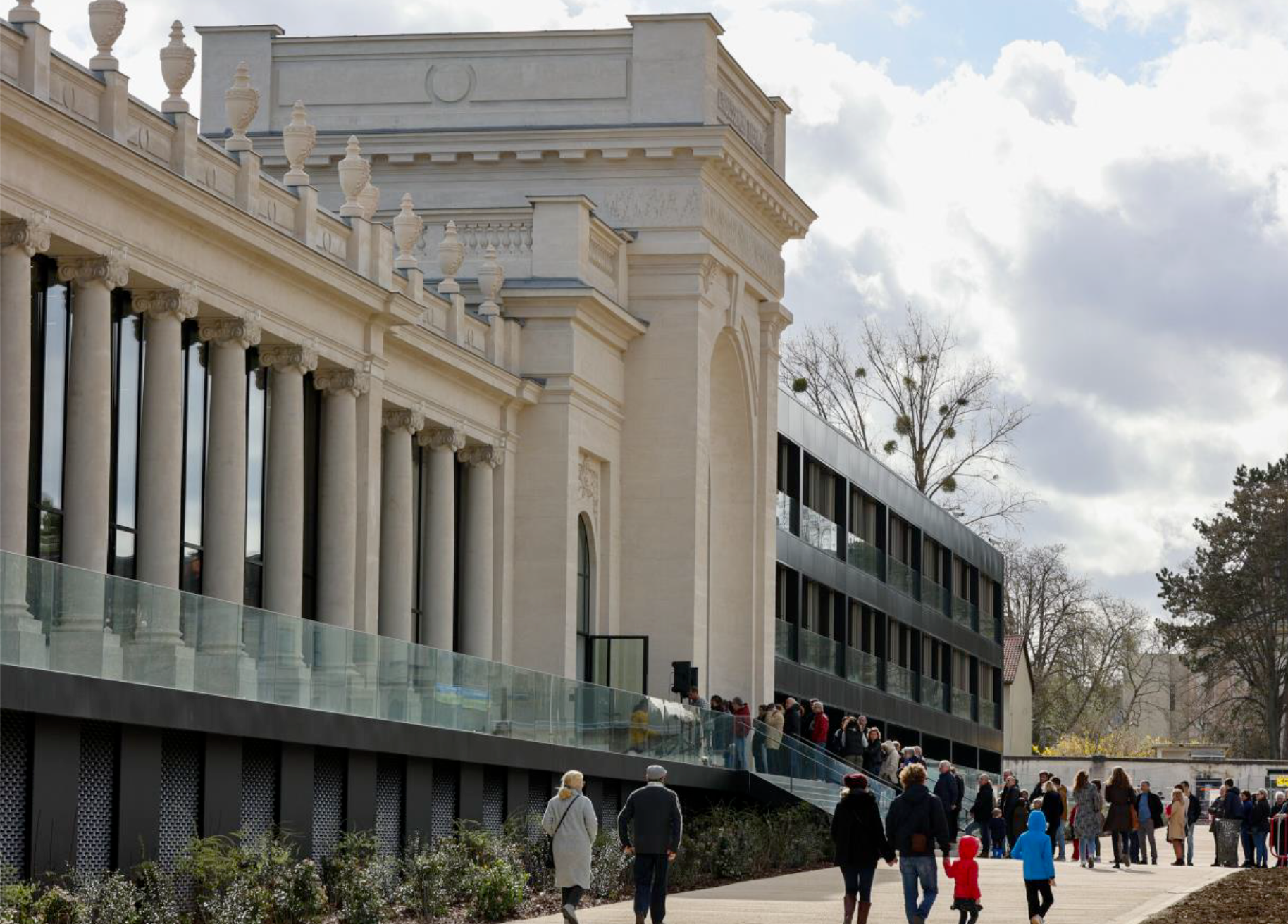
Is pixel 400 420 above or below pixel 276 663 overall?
above

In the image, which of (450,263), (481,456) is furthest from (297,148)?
(481,456)

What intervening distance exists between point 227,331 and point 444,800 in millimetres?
6992

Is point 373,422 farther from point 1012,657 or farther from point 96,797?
point 1012,657

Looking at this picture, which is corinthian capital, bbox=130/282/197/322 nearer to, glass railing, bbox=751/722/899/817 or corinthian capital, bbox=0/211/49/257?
corinthian capital, bbox=0/211/49/257

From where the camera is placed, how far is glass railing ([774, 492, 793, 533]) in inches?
2301

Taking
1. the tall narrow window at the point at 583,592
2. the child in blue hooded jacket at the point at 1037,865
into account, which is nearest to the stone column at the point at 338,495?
the tall narrow window at the point at 583,592

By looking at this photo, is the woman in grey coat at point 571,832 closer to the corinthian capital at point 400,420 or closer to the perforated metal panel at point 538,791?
the perforated metal panel at point 538,791

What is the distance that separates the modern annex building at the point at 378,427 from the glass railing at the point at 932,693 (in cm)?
1546

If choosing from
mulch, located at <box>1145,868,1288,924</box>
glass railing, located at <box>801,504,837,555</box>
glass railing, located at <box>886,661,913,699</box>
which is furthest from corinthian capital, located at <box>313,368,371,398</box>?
glass railing, located at <box>886,661,913,699</box>

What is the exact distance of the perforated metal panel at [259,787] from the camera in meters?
23.3

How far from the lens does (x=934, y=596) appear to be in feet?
253

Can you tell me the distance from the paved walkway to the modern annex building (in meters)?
3.13

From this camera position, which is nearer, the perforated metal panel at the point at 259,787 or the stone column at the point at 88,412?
the perforated metal panel at the point at 259,787

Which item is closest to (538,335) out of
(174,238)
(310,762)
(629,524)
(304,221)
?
(629,524)
